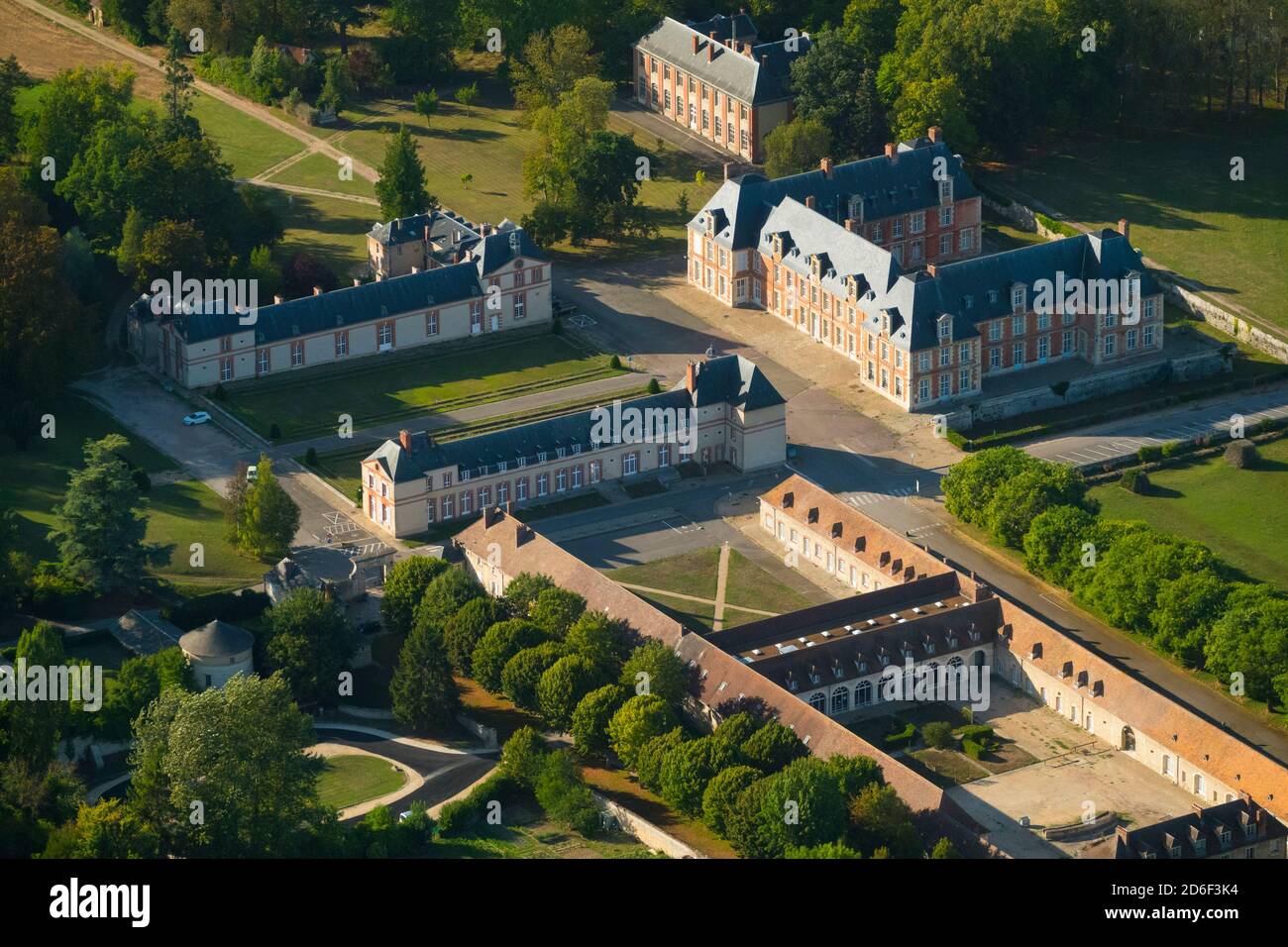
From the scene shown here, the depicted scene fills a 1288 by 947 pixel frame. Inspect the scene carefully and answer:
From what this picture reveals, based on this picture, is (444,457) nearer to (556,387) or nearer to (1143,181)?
(556,387)

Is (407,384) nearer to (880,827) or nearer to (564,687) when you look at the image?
(564,687)

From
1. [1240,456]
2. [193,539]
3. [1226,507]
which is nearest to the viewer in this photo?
[193,539]

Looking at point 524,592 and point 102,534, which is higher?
point 102,534

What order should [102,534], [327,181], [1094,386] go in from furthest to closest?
[327,181]
[1094,386]
[102,534]

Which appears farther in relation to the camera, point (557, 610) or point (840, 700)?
point (557, 610)

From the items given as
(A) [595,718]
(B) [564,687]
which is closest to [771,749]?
(A) [595,718]

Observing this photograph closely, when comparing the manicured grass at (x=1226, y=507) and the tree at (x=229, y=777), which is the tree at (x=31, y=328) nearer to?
the tree at (x=229, y=777)

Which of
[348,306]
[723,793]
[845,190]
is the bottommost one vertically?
[723,793]
